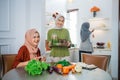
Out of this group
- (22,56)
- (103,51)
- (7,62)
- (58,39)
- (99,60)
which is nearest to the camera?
(22,56)

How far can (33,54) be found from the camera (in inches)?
91.5

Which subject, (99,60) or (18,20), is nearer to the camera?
(99,60)

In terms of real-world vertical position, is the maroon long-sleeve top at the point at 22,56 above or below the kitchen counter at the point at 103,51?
above

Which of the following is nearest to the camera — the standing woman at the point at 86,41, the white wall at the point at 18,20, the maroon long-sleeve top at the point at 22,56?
the maroon long-sleeve top at the point at 22,56

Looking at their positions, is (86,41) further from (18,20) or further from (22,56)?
(22,56)

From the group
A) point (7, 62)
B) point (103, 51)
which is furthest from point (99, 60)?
point (103, 51)

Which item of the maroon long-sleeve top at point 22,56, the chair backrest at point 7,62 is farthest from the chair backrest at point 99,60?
the chair backrest at point 7,62

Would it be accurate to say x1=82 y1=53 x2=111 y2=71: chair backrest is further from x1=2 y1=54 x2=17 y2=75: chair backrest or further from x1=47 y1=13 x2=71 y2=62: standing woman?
x1=2 y1=54 x2=17 y2=75: chair backrest

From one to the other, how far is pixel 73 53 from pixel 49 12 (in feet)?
5.06

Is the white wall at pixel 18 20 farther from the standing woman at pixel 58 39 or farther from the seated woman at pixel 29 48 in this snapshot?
the seated woman at pixel 29 48

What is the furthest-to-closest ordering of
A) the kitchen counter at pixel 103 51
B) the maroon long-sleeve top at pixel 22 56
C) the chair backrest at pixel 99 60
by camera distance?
1. the kitchen counter at pixel 103 51
2. the chair backrest at pixel 99 60
3. the maroon long-sleeve top at pixel 22 56

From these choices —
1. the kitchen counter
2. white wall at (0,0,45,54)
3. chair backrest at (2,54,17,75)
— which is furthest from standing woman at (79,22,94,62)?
chair backrest at (2,54,17,75)

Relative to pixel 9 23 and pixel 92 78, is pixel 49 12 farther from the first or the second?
pixel 92 78

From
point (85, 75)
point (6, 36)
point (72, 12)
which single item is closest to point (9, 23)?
point (6, 36)
